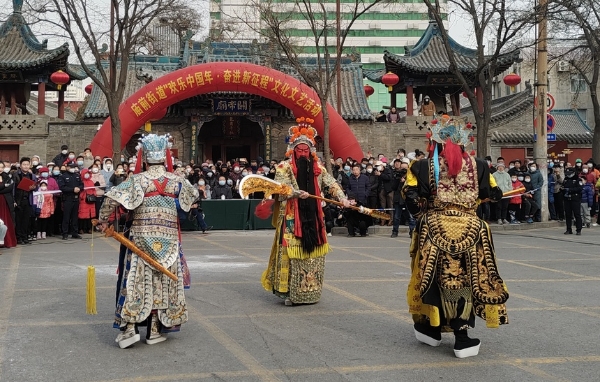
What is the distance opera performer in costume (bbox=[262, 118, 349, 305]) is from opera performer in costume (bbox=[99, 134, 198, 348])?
1823 mm

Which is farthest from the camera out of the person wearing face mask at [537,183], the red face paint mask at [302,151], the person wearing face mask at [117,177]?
the person wearing face mask at [537,183]

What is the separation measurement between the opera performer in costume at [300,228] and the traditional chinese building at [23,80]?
19457mm

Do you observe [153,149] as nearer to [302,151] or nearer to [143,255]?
[143,255]

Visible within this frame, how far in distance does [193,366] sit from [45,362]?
1099 mm

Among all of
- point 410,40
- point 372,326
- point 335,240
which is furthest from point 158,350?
point 410,40

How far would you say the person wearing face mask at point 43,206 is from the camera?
47.5ft

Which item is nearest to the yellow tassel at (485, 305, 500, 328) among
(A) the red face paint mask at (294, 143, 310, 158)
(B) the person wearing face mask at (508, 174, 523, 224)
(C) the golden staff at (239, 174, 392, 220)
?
(C) the golden staff at (239, 174, 392, 220)

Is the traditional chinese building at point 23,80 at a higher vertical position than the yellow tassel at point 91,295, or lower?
higher

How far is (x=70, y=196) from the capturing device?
48.3 ft

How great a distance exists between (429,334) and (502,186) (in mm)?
12164

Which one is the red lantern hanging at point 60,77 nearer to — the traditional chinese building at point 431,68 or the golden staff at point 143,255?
the traditional chinese building at point 431,68

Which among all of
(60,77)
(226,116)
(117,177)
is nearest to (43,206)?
(117,177)

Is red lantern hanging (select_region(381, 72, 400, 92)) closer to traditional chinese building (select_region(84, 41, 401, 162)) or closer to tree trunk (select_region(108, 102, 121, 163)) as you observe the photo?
traditional chinese building (select_region(84, 41, 401, 162))

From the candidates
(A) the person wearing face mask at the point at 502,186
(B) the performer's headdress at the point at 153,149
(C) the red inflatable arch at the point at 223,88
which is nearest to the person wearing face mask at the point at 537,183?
(A) the person wearing face mask at the point at 502,186
